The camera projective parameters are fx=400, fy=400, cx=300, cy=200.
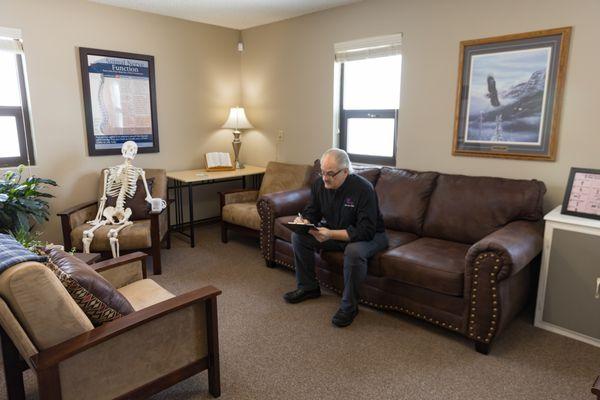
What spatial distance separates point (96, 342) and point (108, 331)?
56mm

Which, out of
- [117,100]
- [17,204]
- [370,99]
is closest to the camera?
[17,204]

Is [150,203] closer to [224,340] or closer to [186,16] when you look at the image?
[224,340]

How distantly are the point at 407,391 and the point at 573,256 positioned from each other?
130 cm

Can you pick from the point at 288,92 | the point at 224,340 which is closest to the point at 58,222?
the point at 224,340

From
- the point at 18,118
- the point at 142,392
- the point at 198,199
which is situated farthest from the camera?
the point at 198,199

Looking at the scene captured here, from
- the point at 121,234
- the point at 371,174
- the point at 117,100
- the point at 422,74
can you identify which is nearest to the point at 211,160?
the point at 117,100

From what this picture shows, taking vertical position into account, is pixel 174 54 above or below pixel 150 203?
above

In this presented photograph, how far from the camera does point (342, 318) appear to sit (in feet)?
8.45

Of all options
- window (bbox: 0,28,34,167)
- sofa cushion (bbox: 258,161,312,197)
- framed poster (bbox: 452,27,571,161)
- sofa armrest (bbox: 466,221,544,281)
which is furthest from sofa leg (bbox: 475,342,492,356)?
window (bbox: 0,28,34,167)

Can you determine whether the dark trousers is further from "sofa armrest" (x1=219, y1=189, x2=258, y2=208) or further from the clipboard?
"sofa armrest" (x1=219, y1=189, x2=258, y2=208)

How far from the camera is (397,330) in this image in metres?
2.53

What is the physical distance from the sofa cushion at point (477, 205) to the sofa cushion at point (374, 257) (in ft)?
0.63

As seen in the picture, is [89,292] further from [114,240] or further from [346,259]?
[114,240]

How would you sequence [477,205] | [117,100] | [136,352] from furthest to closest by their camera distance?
[117,100] < [477,205] < [136,352]
